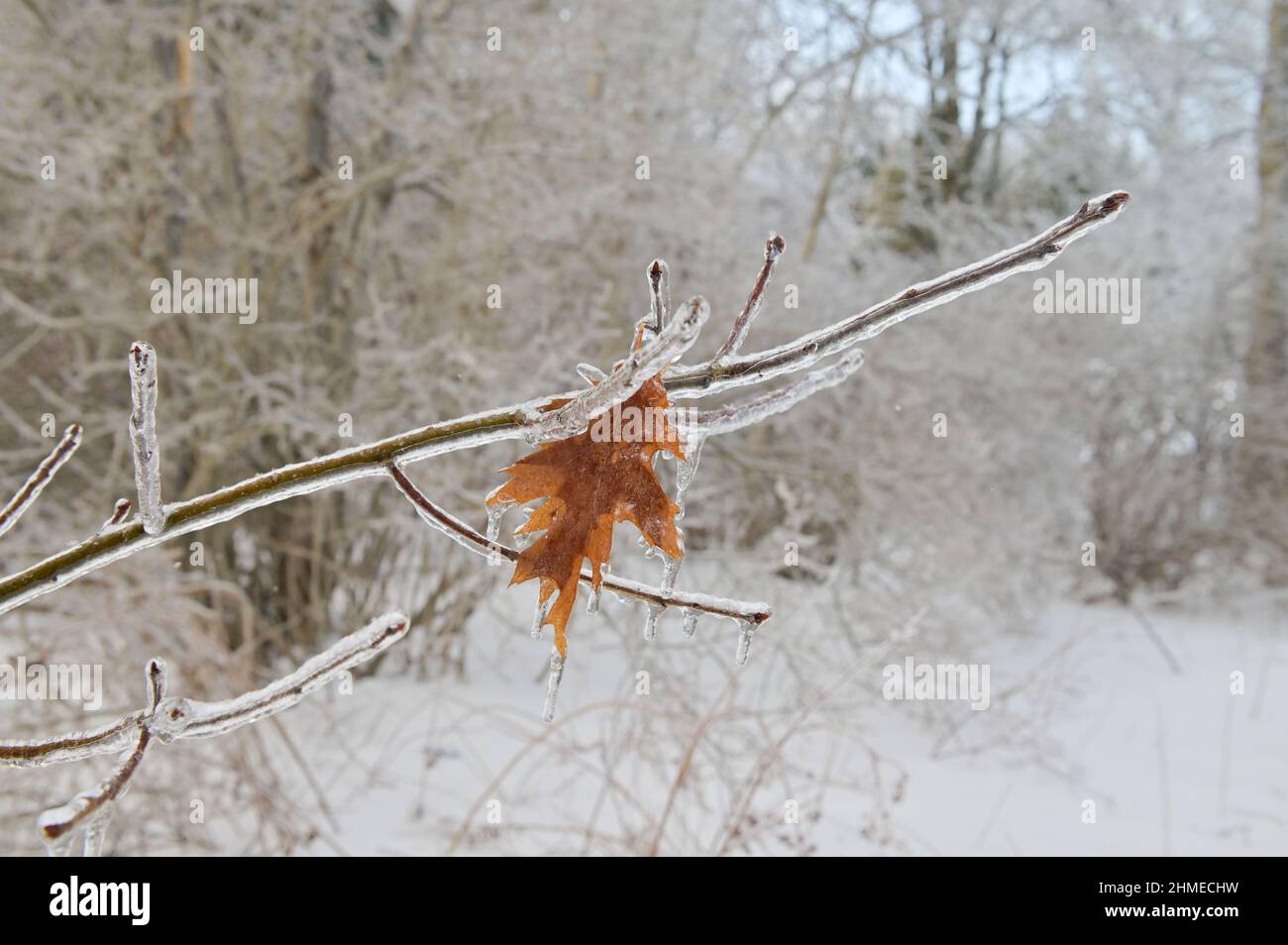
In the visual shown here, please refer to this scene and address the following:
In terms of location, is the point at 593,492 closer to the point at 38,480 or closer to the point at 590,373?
the point at 590,373

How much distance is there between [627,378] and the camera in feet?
0.84

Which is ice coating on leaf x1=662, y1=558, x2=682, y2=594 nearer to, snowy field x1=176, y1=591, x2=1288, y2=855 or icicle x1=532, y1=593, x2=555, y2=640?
icicle x1=532, y1=593, x2=555, y2=640

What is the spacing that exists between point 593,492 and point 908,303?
103 millimetres

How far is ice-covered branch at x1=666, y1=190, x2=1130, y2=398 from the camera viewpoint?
0.90 ft

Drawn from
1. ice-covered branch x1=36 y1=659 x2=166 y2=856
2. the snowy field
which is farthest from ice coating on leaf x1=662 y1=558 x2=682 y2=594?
the snowy field

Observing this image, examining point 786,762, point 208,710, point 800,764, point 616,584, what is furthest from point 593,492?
point 800,764

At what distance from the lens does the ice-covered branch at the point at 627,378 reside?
235 millimetres

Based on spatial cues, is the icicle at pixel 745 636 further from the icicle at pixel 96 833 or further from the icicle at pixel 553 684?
the icicle at pixel 96 833

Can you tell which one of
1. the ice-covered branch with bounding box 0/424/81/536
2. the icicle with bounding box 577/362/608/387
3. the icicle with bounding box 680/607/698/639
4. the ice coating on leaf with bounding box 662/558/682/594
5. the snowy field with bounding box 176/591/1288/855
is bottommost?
the snowy field with bounding box 176/591/1288/855

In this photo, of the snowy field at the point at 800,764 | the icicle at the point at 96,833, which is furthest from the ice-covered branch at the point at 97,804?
the snowy field at the point at 800,764

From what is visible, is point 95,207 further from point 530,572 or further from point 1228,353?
point 1228,353

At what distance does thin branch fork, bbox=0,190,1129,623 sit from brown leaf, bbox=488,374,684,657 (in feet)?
0.05
